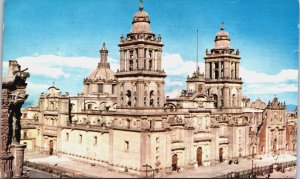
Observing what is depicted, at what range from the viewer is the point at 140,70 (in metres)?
12.0

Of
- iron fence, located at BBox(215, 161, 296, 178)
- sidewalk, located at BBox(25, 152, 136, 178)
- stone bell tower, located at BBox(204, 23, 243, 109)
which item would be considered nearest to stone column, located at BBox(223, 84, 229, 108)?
stone bell tower, located at BBox(204, 23, 243, 109)

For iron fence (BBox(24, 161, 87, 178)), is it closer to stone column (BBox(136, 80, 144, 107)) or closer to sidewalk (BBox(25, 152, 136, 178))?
sidewalk (BBox(25, 152, 136, 178))

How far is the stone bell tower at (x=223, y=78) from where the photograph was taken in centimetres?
1331

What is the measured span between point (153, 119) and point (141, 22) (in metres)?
3.02

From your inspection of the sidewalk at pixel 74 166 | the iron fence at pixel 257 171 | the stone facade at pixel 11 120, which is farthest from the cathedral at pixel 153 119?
the stone facade at pixel 11 120

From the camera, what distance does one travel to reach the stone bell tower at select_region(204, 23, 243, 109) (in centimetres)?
1331

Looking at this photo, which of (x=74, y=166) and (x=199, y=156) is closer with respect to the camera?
(x=74, y=166)

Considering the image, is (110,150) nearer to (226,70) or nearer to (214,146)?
(214,146)

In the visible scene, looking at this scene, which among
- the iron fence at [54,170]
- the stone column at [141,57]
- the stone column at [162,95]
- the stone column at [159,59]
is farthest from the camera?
the stone column at [162,95]

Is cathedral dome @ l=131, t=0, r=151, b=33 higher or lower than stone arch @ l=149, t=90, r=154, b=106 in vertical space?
higher

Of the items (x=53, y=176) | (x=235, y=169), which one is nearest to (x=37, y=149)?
(x=53, y=176)

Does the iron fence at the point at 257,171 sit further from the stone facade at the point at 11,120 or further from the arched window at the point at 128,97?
the stone facade at the point at 11,120

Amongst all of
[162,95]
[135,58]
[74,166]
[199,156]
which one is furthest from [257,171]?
[74,166]

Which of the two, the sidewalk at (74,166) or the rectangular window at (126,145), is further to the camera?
the rectangular window at (126,145)
